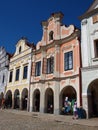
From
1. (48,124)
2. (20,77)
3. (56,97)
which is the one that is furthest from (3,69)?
(48,124)

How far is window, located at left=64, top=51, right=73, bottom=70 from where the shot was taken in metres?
19.3

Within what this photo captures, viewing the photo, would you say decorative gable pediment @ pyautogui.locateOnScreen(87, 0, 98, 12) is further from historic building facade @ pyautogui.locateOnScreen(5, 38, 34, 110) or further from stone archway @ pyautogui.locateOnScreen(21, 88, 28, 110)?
stone archway @ pyautogui.locateOnScreen(21, 88, 28, 110)

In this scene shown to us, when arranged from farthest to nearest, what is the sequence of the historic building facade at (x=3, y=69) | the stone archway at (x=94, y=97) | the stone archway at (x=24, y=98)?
the historic building facade at (x=3, y=69) < the stone archway at (x=24, y=98) < the stone archway at (x=94, y=97)

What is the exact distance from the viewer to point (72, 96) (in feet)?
68.9

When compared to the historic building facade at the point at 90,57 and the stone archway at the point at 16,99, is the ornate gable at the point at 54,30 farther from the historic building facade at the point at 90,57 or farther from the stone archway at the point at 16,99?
the stone archway at the point at 16,99

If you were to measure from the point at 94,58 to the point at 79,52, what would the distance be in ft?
7.73

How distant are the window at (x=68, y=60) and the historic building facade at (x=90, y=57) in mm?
2360

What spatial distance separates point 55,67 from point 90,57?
5105 millimetres

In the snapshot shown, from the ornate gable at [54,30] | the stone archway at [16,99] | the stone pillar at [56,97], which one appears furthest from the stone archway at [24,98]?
the stone pillar at [56,97]

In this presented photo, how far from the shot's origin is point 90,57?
16.4 meters

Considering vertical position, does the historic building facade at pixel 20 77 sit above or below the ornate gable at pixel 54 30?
below

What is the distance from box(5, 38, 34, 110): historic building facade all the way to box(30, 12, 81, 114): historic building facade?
148 cm

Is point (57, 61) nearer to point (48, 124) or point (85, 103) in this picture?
point (85, 103)

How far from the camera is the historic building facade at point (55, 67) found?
1882 centimetres
